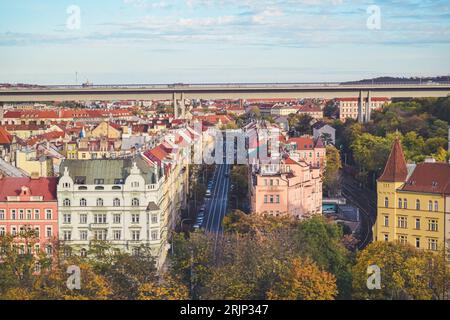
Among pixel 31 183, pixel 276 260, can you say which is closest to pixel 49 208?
pixel 31 183

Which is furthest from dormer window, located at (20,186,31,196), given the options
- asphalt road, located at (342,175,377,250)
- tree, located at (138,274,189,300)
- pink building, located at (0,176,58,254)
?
asphalt road, located at (342,175,377,250)

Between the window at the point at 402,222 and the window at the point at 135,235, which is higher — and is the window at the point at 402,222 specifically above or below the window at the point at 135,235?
above

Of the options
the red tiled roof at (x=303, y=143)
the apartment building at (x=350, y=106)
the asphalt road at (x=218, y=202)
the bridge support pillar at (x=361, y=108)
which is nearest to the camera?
the asphalt road at (x=218, y=202)

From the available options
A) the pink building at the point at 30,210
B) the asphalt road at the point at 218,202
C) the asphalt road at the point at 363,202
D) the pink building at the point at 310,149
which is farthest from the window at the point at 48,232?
the pink building at the point at 310,149

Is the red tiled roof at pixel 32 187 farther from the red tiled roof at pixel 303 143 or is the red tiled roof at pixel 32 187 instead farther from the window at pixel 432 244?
the red tiled roof at pixel 303 143

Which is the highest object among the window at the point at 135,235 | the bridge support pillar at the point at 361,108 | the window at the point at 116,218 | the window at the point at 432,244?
the bridge support pillar at the point at 361,108
